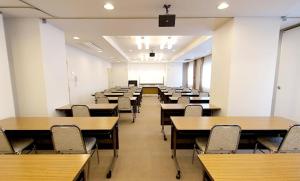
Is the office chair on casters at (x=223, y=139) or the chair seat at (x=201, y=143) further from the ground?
the office chair on casters at (x=223, y=139)

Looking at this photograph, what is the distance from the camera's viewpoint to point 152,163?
2895 mm

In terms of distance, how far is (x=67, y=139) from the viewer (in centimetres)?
217

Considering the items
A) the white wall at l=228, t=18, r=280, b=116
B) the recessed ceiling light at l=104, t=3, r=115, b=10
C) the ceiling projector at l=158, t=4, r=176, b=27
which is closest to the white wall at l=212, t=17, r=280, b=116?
the white wall at l=228, t=18, r=280, b=116

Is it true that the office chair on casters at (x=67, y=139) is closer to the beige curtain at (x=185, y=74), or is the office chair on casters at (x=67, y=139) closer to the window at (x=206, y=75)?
the window at (x=206, y=75)

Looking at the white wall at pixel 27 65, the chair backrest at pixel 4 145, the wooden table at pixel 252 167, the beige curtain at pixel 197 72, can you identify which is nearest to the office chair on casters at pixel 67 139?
the chair backrest at pixel 4 145

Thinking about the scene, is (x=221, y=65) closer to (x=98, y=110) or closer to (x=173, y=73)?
(x=98, y=110)

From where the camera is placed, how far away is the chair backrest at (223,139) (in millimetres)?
2115

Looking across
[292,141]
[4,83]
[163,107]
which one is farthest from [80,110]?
[292,141]

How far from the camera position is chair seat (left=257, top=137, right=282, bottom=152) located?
7.81ft

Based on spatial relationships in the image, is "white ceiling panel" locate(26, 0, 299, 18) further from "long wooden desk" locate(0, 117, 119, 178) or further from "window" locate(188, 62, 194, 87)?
"window" locate(188, 62, 194, 87)

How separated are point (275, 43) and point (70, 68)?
21.8 ft

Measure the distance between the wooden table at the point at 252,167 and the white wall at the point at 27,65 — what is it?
3.58 meters

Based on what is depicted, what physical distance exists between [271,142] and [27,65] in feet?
15.9

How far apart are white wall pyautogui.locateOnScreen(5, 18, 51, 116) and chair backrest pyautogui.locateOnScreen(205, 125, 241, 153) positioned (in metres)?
3.45
